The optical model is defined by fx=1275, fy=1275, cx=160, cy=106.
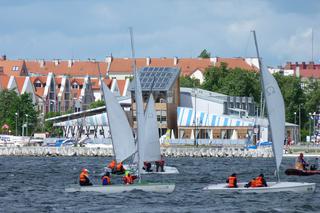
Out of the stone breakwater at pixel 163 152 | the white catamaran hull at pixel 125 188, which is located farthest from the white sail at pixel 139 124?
the stone breakwater at pixel 163 152

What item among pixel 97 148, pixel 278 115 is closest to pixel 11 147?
pixel 97 148

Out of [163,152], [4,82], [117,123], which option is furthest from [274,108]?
[4,82]

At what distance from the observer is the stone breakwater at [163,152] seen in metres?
135

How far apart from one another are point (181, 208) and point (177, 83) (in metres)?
107

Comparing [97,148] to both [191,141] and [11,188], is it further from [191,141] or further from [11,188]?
[11,188]

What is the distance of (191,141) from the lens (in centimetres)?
15512

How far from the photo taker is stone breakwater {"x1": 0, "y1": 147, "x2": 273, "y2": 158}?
134762mm

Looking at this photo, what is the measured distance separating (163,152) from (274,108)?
226ft

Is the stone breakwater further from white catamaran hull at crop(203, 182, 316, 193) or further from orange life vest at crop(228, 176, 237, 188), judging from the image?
orange life vest at crop(228, 176, 237, 188)

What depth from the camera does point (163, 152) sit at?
136 metres

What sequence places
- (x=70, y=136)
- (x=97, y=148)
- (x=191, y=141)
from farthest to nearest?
(x=70, y=136)
(x=191, y=141)
(x=97, y=148)

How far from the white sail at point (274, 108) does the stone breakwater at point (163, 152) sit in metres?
65.2

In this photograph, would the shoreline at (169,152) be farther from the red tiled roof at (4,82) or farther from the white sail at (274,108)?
the white sail at (274,108)

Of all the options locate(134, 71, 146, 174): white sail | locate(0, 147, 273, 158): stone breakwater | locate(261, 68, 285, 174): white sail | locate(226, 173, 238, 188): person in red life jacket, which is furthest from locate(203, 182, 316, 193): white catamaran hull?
locate(0, 147, 273, 158): stone breakwater
